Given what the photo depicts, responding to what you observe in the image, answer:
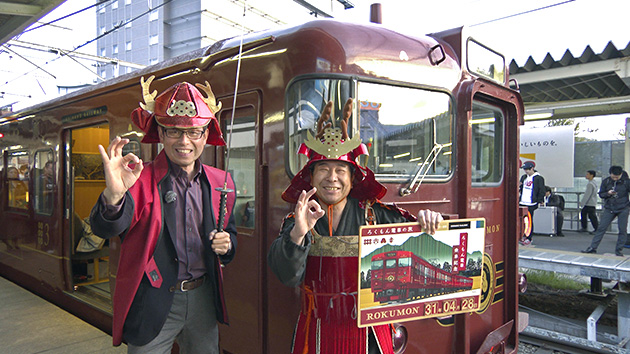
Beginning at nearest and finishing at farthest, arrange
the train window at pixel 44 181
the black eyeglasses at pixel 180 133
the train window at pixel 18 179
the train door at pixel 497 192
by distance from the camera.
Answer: the black eyeglasses at pixel 180 133, the train door at pixel 497 192, the train window at pixel 44 181, the train window at pixel 18 179

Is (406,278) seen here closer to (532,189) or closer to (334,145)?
(334,145)

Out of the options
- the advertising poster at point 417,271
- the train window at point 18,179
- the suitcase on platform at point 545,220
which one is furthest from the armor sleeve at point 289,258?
the suitcase on platform at point 545,220

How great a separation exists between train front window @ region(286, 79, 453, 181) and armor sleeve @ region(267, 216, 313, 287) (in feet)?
2.61

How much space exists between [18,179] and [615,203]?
9.71 metres

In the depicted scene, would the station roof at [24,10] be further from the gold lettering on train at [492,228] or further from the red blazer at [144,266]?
the gold lettering on train at [492,228]

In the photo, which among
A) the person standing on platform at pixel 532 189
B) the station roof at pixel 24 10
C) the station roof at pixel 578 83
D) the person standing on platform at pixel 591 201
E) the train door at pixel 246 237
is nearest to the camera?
the train door at pixel 246 237

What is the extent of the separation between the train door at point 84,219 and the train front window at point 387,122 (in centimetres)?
351

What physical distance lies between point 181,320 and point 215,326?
0.20 metres

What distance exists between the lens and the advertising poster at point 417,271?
1.97 m

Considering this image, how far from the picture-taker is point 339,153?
201 centimetres

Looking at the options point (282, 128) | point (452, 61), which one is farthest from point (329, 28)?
point (452, 61)

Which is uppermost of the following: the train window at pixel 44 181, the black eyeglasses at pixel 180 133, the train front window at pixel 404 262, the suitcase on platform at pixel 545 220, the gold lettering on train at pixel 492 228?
the black eyeglasses at pixel 180 133

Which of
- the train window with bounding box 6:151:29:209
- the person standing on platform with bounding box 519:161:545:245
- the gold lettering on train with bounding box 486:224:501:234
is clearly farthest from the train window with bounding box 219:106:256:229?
the person standing on platform with bounding box 519:161:545:245

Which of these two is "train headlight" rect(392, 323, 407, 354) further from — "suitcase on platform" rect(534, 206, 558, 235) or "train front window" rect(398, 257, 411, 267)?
"suitcase on platform" rect(534, 206, 558, 235)
